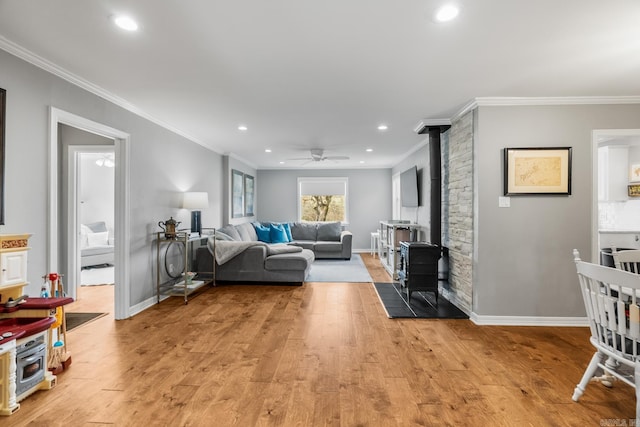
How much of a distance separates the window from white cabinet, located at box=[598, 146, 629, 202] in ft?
17.5

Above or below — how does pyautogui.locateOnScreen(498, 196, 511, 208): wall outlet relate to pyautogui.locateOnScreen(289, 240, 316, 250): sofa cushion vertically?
above

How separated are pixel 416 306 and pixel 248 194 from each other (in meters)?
5.28

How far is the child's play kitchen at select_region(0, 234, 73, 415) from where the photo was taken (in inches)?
73.5

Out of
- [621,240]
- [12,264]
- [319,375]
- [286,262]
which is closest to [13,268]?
[12,264]

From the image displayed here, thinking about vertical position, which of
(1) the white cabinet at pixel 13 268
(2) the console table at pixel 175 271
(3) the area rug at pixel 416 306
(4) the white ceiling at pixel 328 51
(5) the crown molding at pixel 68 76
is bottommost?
(3) the area rug at pixel 416 306

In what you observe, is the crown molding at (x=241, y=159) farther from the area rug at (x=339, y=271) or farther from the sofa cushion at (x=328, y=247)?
the area rug at (x=339, y=271)

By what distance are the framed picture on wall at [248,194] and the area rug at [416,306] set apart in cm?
426

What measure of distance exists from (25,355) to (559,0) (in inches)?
154

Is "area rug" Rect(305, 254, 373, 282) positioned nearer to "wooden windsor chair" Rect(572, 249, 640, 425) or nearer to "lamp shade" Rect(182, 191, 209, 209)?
"lamp shade" Rect(182, 191, 209, 209)

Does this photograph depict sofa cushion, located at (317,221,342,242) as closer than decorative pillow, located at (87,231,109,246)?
No

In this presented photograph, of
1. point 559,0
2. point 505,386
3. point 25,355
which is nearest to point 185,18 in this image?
point 559,0

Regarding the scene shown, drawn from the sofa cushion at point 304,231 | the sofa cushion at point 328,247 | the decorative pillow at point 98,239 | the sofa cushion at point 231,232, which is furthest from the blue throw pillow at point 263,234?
the decorative pillow at point 98,239

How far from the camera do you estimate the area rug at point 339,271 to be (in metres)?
5.41

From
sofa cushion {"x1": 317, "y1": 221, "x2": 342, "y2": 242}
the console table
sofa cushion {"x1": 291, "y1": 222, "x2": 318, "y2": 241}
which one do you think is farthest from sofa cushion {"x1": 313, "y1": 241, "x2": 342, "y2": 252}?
the console table
